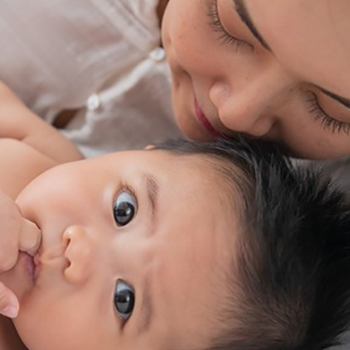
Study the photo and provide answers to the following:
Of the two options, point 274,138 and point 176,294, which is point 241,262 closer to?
point 176,294

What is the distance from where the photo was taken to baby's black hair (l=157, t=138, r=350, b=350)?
3.44 feet

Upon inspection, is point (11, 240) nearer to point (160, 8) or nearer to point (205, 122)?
point (205, 122)

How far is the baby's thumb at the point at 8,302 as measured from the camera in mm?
983

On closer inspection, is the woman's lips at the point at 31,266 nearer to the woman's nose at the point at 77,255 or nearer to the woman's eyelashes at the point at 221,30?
the woman's nose at the point at 77,255

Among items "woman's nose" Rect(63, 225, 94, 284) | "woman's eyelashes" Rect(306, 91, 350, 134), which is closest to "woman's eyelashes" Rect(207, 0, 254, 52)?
"woman's eyelashes" Rect(306, 91, 350, 134)

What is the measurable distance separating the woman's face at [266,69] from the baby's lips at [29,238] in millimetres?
331

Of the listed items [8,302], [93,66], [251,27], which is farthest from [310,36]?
[93,66]

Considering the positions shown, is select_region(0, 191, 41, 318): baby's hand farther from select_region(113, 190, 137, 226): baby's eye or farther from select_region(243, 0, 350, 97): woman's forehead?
select_region(243, 0, 350, 97): woman's forehead

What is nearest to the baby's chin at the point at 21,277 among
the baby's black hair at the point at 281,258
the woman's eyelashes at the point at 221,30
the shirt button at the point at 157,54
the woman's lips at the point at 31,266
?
the woman's lips at the point at 31,266

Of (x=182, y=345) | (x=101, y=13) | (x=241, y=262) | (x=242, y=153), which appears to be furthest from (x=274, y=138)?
(x=101, y=13)

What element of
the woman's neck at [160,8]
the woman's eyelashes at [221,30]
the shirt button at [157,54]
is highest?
the woman's eyelashes at [221,30]

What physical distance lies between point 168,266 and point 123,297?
8 cm

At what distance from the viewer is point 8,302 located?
0.99 meters

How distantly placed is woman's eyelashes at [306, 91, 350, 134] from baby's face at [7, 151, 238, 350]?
188 millimetres
